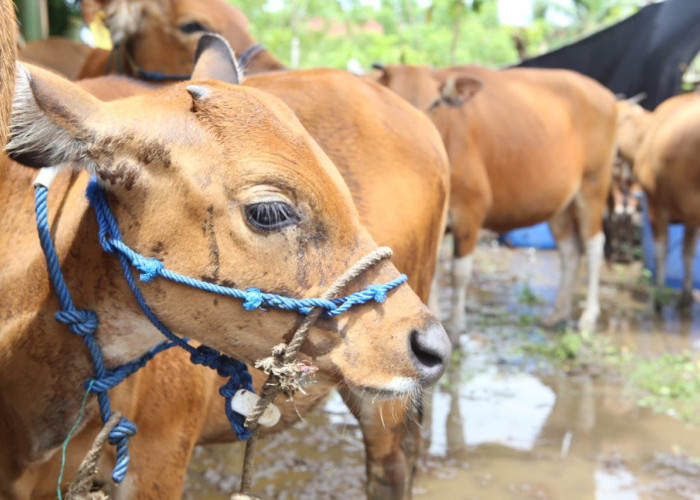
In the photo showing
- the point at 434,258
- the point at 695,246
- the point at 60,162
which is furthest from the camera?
the point at 695,246

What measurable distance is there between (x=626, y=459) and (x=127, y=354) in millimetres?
3813

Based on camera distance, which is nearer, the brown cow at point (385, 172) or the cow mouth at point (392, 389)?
the cow mouth at point (392, 389)

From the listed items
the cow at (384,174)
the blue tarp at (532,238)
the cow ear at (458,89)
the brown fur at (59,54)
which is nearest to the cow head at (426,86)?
the cow ear at (458,89)

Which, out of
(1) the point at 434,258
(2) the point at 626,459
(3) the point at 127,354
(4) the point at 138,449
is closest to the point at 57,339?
(3) the point at 127,354

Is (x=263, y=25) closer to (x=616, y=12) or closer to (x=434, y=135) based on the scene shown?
(x=616, y=12)

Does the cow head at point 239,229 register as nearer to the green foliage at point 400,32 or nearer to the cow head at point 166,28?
the cow head at point 166,28

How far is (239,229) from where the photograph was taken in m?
1.92

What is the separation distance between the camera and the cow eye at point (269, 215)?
1.91 metres

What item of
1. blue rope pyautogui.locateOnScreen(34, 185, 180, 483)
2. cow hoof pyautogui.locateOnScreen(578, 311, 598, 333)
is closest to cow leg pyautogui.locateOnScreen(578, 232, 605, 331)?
cow hoof pyautogui.locateOnScreen(578, 311, 598, 333)

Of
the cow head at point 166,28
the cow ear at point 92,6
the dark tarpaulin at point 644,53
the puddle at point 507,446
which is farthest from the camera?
the dark tarpaulin at point 644,53

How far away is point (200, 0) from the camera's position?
4750 mm

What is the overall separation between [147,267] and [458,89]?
5.07 meters

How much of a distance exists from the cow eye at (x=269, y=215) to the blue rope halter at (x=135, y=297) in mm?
165

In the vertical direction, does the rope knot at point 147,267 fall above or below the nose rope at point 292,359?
above
